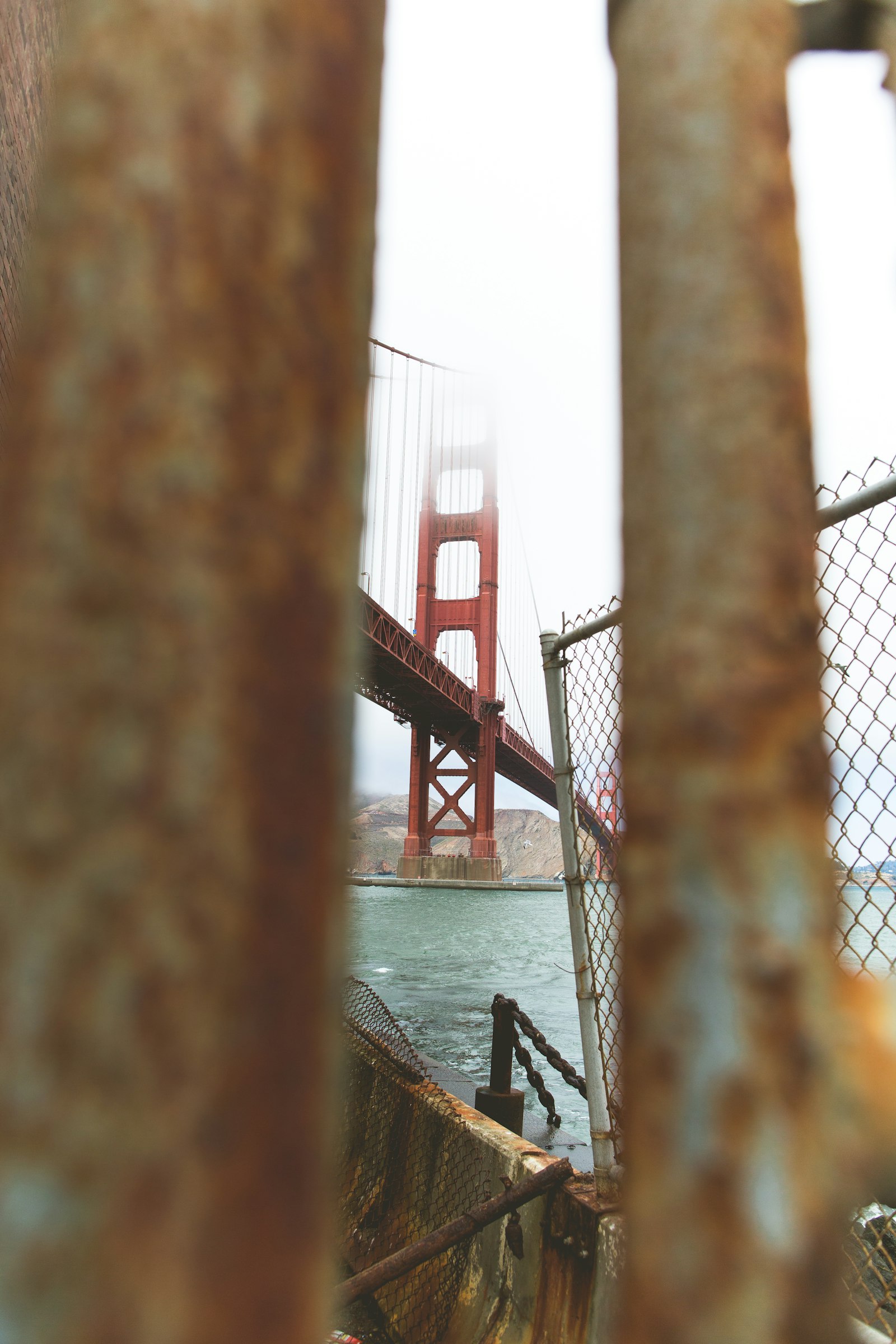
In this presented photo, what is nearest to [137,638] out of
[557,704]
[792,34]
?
[792,34]

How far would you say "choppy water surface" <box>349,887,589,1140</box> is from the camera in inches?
198

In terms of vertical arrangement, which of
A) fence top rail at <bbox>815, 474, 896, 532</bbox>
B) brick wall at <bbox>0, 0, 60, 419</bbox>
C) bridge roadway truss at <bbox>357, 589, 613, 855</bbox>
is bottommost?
fence top rail at <bbox>815, 474, 896, 532</bbox>

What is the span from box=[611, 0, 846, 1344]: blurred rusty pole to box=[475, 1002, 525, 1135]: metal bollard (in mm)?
2165

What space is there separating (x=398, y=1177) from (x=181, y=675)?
7.34ft

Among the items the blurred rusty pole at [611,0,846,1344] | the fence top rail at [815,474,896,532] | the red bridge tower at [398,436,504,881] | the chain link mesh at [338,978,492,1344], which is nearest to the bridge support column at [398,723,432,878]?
the red bridge tower at [398,436,504,881]

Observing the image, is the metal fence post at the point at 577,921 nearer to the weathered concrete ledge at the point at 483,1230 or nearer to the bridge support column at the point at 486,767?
the weathered concrete ledge at the point at 483,1230

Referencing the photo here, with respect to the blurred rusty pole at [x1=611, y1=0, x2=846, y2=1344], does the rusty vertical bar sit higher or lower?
lower

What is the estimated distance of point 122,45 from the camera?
172 millimetres

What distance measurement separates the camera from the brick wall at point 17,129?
1349 millimetres

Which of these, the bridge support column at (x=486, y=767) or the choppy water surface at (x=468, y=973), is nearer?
the choppy water surface at (x=468, y=973)

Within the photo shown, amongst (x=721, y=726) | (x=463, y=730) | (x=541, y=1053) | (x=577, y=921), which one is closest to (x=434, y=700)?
(x=463, y=730)

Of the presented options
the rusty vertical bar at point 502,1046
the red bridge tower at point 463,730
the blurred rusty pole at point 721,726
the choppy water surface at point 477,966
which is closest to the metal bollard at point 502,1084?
the rusty vertical bar at point 502,1046

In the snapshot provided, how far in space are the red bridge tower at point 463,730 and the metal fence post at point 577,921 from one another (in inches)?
738

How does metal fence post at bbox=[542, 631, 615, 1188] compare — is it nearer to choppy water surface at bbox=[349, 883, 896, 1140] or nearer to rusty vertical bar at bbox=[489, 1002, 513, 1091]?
choppy water surface at bbox=[349, 883, 896, 1140]
